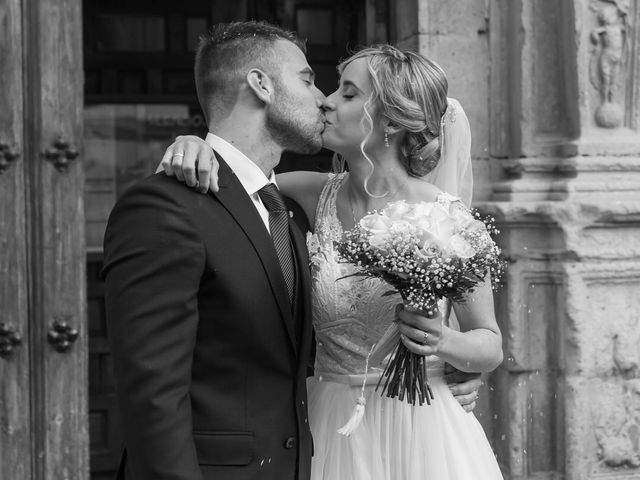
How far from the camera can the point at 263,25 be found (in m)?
3.12

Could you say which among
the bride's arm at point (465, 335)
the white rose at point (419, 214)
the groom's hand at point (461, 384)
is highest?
the white rose at point (419, 214)

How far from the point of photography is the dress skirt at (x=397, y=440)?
3.22m

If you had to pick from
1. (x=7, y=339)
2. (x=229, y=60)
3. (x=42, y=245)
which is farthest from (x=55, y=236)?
(x=229, y=60)

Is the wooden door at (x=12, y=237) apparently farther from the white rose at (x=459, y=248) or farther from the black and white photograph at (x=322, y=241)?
the white rose at (x=459, y=248)

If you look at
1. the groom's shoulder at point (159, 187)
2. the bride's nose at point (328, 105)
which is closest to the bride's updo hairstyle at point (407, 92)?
the bride's nose at point (328, 105)

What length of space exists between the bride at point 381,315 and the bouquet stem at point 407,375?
0.45 feet

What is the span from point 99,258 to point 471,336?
10.7ft

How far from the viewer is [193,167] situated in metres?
2.62

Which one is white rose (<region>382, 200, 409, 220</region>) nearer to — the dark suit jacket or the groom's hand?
the dark suit jacket

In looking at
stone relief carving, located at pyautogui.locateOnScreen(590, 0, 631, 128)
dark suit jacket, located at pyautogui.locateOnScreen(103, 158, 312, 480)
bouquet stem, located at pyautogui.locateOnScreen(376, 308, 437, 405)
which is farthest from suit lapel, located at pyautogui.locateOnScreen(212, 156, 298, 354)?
stone relief carving, located at pyautogui.locateOnScreen(590, 0, 631, 128)

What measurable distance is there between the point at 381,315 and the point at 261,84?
777 mm

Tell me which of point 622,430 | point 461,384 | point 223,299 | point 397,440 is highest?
point 223,299

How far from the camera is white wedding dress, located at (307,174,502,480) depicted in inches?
127

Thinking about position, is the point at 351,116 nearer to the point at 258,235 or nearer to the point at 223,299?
the point at 258,235
